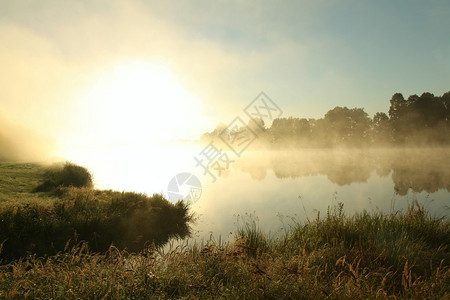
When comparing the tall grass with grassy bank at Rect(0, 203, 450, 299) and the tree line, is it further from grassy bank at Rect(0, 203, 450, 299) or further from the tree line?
the tree line

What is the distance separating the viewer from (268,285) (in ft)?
15.2

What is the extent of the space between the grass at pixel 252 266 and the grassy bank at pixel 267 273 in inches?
0.9

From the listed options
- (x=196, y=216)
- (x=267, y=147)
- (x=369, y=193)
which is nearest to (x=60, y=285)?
(x=196, y=216)

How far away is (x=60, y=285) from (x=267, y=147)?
5248 inches

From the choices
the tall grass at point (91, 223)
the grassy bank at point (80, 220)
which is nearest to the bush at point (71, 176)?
the grassy bank at point (80, 220)

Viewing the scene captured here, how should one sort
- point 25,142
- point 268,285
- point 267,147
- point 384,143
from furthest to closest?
point 267,147 < point 384,143 < point 25,142 < point 268,285

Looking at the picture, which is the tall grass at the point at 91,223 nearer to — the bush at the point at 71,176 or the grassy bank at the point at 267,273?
the grassy bank at the point at 267,273

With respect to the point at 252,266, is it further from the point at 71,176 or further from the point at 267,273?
the point at 71,176

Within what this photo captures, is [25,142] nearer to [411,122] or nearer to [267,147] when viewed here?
[411,122]

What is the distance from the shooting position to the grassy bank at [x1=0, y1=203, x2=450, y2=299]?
4.48 m

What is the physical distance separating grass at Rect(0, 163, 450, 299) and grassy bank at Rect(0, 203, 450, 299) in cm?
2

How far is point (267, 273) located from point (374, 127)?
3608 inches

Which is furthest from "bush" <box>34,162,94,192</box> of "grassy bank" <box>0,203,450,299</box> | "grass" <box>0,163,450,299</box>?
"grassy bank" <box>0,203,450,299</box>

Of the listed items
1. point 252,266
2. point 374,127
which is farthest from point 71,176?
point 374,127
